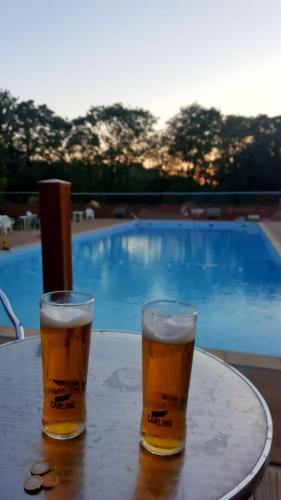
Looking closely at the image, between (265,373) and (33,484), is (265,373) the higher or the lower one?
the lower one

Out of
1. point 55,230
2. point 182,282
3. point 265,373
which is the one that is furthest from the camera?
point 182,282

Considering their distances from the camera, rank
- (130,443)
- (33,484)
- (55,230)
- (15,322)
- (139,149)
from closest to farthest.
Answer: (33,484) → (130,443) → (55,230) → (15,322) → (139,149)

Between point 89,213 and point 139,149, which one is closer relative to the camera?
point 89,213

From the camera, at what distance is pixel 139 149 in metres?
18.9

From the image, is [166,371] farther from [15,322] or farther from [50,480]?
[15,322]

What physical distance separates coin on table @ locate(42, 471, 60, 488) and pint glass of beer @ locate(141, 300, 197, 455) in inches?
6.4

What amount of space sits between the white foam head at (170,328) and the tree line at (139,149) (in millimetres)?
17448

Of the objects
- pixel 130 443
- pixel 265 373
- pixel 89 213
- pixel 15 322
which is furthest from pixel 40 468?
pixel 89 213

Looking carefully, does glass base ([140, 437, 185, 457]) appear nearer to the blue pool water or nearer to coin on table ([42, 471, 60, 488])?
coin on table ([42, 471, 60, 488])

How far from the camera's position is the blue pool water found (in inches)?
158

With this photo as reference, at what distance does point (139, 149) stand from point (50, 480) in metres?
19.2

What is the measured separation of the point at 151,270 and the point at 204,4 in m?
4.82

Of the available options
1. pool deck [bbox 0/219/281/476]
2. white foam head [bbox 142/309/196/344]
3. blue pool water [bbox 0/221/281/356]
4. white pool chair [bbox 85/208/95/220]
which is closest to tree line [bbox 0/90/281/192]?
white pool chair [bbox 85/208/95/220]

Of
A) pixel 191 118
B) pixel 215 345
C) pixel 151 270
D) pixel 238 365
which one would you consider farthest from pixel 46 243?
pixel 191 118
